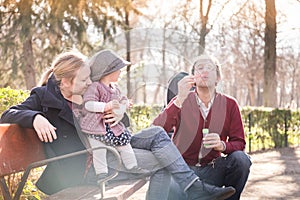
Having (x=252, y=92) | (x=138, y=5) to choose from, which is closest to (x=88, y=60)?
(x=138, y=5)

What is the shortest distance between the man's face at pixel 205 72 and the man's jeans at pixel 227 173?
1.69 ft

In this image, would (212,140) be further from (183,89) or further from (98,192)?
(98,192)

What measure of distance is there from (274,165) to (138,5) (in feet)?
22.2

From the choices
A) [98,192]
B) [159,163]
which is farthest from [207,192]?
[98,192]

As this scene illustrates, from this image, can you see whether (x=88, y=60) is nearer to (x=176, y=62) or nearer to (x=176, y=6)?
(x=176, y=62)

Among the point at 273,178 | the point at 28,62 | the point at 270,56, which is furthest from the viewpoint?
the point at 28,62

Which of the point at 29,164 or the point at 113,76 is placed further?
the point at 113,76

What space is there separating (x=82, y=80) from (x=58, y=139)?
1.25 ft

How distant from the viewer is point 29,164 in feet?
9.84

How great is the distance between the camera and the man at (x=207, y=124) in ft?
11.7

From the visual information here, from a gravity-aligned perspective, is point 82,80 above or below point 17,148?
above

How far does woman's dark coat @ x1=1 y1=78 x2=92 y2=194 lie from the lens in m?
3.12

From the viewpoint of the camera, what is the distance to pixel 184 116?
3.69m

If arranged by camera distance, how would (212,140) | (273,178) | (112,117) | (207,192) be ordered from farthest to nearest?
(273,178) < (212,140) < (207,192) < (112,117)
